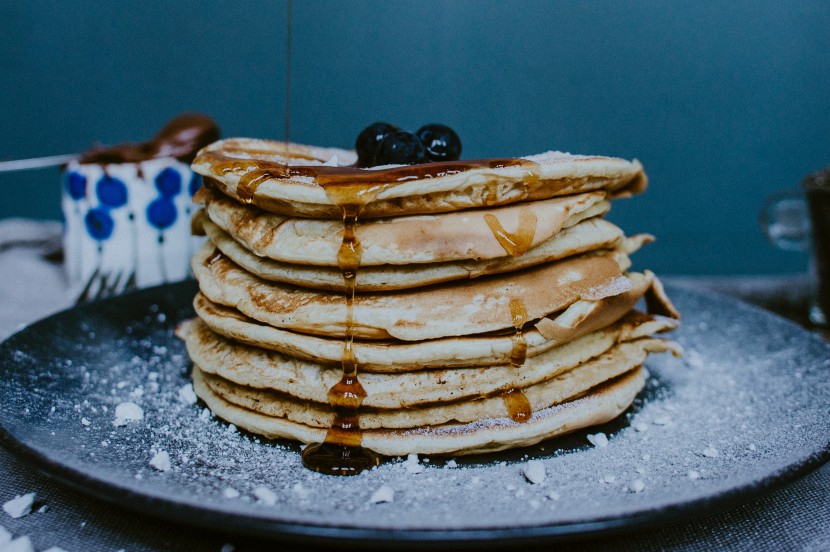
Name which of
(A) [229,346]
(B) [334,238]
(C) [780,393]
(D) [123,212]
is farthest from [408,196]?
(D) [123,212]

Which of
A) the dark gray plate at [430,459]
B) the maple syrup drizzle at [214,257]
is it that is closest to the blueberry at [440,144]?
the maple syrup drizzle at [214,257]

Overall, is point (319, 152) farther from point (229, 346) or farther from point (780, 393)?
point (780, 393)

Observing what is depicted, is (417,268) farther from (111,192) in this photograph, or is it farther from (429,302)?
(111,192)

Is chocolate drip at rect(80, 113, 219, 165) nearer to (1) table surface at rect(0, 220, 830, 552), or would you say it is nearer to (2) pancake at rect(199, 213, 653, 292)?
(2) pancake at rect(199, 213, 653, 292)

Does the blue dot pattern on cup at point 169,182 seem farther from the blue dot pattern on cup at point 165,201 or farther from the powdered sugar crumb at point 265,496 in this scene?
the powdered sugar crumb at point 265,496

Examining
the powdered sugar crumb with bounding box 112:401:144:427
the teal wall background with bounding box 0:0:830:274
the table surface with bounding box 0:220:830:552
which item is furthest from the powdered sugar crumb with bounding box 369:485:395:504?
the teal wall background with bounding box 0:0:830:274

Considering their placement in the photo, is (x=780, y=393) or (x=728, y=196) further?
(x=728, y=196)
